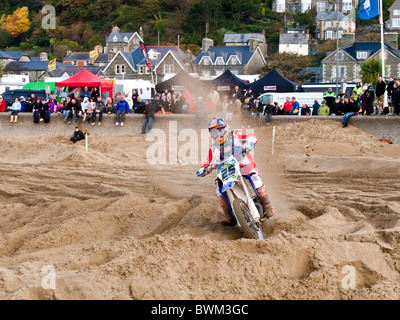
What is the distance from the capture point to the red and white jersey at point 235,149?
8781mm

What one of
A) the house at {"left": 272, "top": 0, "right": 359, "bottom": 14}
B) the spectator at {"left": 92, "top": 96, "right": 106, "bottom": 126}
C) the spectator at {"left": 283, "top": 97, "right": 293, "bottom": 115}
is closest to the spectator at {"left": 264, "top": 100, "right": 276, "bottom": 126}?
the spectator at {"left": 283, "top": 97, "right": 293, "bottom": 115}

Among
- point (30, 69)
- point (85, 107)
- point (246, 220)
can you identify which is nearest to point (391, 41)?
point (30, 69)

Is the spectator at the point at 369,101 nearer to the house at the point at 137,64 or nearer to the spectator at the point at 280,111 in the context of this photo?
the spectator at the point at 280,111

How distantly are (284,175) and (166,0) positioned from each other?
99.4 metres

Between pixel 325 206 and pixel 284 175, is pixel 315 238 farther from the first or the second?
pixel 284 175

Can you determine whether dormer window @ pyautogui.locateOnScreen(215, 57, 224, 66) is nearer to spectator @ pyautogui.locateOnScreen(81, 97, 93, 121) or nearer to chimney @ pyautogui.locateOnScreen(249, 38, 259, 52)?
chimney @ pyautogui.locateOnScreen(249, 38, 259, 52)

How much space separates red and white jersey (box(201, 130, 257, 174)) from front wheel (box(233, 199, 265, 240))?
2.89 feet

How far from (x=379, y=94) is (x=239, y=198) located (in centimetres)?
1461

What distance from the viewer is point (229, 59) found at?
7756 cm

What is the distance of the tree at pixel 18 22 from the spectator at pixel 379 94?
94862 mm

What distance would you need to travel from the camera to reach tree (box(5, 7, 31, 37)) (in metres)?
108

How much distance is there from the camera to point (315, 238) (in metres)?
7.47

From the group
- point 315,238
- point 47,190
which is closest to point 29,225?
point 47,190

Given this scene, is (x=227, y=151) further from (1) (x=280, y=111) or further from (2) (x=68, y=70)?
(2) (x=68, y=70)
